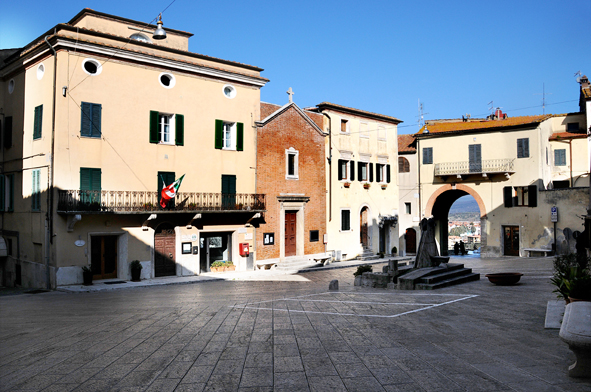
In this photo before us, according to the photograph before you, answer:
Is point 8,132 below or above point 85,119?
above

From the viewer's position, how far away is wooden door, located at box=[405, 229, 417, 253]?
41062 mm

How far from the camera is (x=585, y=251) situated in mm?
17031

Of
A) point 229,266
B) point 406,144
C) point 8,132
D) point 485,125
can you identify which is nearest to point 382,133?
point 406,144

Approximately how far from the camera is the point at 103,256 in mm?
22953

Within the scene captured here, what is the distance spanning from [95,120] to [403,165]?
2642 cm

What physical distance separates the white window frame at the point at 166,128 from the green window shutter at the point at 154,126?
0.40 meters

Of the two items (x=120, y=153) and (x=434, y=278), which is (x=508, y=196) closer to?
(x=434, y=278)

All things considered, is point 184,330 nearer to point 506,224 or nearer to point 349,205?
point 349,205

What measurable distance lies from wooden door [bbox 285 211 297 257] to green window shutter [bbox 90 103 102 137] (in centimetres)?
1231

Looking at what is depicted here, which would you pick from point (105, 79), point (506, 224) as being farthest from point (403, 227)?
point (105, 79)

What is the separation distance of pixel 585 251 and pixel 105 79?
832 inches

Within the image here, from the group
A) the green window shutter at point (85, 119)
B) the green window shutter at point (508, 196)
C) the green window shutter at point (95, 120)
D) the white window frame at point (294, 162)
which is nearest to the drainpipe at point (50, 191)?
the green window shutter at point (85, 119)

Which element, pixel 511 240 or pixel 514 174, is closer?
pixel 511 240

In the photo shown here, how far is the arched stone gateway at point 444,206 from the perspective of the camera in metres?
37.3
